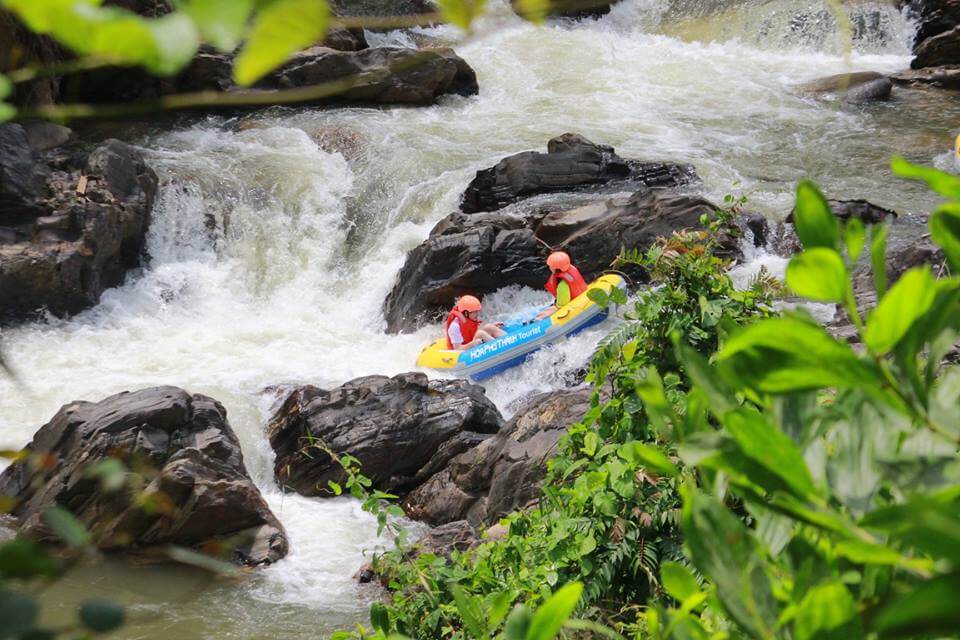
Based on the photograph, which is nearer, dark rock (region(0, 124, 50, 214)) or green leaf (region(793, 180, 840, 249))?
green leaf (region(793, 180, 840, 249))

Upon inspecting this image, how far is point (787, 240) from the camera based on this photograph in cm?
1112

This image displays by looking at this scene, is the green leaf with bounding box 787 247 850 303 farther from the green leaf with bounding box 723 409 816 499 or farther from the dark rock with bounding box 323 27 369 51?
the dark rock with bounding box 323 27 369 51

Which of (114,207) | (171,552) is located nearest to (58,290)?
(114,207)

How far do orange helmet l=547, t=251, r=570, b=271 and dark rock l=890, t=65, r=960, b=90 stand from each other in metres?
9.03

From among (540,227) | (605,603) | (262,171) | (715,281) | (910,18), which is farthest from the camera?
(910,18)

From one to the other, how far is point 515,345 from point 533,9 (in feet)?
31.2

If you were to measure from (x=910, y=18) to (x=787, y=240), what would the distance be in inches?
392

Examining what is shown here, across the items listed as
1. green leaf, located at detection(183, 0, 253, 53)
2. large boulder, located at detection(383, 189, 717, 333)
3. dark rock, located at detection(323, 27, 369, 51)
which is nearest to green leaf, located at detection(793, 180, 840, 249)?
green leaf, located at detection(183, 0, 253, 53)

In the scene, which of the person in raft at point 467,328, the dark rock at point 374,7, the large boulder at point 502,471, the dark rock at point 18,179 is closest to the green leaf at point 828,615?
the large boulder at point 502,471

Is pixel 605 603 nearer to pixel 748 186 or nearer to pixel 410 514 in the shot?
pixel 410 514

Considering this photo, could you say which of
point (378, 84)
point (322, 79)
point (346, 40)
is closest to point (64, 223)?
point (322, 79)

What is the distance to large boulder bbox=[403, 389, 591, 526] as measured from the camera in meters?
6.31

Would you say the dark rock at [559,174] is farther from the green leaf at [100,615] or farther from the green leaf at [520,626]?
the green leaf at [100,615]

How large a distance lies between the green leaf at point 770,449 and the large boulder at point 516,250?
1063cm
